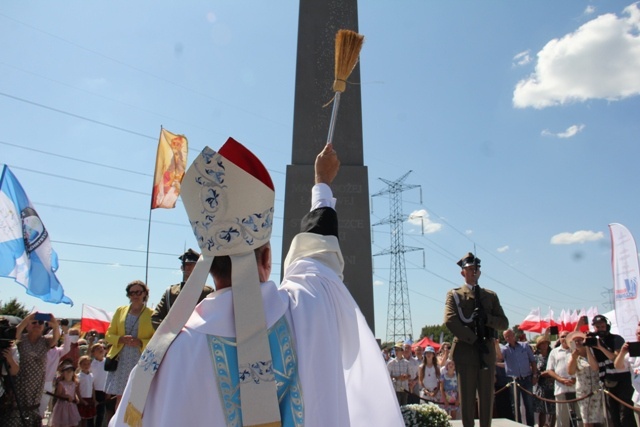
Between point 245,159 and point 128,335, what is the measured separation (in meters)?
4.50

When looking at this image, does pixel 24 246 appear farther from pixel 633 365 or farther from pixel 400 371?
pixel 633 365

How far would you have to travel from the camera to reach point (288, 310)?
1.77 m

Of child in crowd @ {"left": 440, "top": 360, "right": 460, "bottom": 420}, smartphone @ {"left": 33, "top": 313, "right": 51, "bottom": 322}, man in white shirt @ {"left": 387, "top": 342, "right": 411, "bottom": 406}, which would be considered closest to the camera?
smartphone @ {"left": 33, "top": 313, "right": 51, "bottom": 322}

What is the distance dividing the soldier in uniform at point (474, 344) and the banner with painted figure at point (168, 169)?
697 cm

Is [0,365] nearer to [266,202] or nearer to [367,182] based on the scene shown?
[367,182]

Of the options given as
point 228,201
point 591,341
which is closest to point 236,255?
point 228,201

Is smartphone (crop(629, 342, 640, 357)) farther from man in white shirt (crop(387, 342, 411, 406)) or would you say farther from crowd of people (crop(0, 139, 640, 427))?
man in white shirt (crop(387, 342, 411, 406))

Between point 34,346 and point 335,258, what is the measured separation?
5.61 metres

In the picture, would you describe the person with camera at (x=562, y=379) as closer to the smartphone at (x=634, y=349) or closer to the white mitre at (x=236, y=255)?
the smartphone at (x=634, y=349)

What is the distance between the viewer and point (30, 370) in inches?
242

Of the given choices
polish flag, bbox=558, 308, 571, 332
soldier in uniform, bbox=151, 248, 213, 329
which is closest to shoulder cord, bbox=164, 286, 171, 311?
soldier in uniform, bbox=151, 248, 213, 329

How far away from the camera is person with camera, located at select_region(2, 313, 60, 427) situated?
19.2 feet

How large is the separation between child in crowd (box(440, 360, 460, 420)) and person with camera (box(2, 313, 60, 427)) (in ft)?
22.3

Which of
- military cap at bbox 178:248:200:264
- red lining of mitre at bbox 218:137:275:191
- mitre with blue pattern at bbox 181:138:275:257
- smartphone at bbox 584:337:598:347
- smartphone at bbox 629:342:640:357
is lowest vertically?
smartphone at bbox 629:342:640:357
